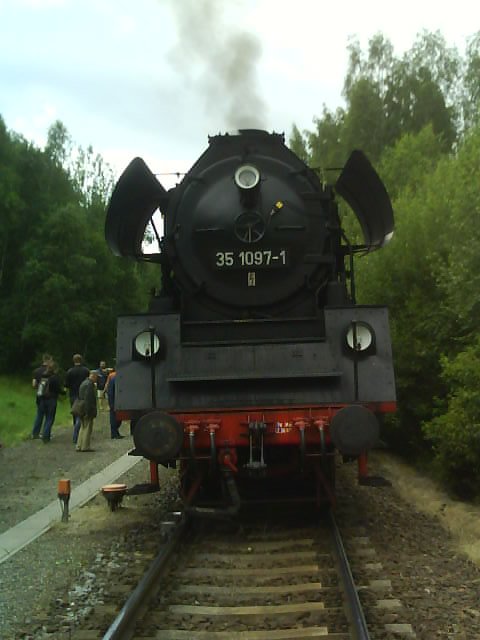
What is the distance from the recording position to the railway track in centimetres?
403

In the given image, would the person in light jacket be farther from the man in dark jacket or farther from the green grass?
the green grass

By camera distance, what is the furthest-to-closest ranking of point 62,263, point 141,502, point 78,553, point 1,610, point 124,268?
point 124,268
point 62,263
point 141,502
point 78,553
point 1,610

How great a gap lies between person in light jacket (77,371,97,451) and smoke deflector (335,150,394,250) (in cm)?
637

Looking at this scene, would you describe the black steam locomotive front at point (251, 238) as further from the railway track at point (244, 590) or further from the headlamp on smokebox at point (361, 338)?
the railway track at point (244, 590)

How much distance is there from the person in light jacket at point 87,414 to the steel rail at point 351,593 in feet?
22.8

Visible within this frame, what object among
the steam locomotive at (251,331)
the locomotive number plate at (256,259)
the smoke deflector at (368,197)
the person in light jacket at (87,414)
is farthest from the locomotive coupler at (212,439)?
the person in light jacket at (87,414)

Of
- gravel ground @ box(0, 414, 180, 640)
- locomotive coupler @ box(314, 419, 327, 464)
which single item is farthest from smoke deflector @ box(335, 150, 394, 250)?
gravel ground @ box(0, 414, 180, 640)

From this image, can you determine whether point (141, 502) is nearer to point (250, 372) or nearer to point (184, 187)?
point (250, 372)

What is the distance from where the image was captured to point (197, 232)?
659 cm

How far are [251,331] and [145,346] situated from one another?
3.27ft

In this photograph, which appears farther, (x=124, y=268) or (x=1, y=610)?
(x=124, y=268)

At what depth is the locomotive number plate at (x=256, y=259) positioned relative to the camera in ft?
21.4

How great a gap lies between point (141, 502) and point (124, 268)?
32311 mm

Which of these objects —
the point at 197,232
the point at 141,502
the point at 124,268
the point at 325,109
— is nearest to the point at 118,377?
the point at 197,232
